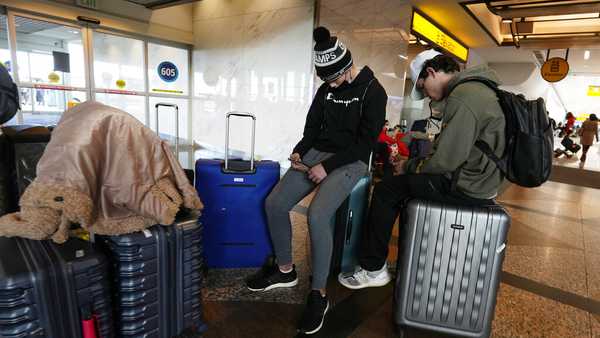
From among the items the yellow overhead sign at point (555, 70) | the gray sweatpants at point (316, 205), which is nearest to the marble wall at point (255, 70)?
the gray sweatpants at point (316, 205)

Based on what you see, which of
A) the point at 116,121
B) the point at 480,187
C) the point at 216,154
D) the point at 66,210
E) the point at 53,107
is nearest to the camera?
the point at 66,210

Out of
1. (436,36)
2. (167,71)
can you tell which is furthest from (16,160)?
(436,36)

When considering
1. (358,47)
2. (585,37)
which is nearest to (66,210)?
(358,47)

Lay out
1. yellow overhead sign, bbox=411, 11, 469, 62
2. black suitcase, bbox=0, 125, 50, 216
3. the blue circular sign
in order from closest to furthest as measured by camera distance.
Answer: black suitcase, bbox=0, 125, 50, 216 → yellow overhead sign, bbox=411, 11, 469, 62 → the blue circular sign

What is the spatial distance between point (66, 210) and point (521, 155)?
6.43ft

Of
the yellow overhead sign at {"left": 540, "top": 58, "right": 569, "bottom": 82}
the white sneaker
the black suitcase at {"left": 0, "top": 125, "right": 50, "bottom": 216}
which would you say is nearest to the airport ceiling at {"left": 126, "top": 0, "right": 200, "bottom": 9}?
the black suitcase at {"left": 0, "top": 125, "right": 50, "bottom": 216}

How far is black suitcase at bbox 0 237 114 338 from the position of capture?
1.14 m

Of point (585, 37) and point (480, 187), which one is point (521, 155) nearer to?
point (480, 187)

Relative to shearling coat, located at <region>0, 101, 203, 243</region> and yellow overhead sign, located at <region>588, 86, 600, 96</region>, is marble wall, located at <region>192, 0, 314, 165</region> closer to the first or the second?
shearling coat, located at <region>0, 101, 203, 243</region>

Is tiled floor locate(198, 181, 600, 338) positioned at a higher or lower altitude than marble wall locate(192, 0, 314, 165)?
lower

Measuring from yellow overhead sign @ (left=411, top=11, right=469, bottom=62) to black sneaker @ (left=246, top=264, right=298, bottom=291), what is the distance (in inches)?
260

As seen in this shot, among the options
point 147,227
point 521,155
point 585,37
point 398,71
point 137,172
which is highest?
point 585,37

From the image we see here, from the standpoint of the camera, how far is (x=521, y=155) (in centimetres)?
164

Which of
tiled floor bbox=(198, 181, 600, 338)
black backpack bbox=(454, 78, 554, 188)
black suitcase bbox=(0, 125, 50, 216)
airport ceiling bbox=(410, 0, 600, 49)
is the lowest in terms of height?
tiled floor bbox=(198, 181, 600, 338)
